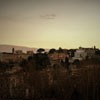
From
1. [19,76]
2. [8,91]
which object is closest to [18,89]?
[8,91]

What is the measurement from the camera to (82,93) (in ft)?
19.4

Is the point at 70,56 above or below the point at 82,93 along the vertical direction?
above

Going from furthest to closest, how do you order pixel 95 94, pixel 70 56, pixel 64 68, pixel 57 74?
pixel 70 56 → pixel 64 68 → pixel 57 74 → pixel 95 94

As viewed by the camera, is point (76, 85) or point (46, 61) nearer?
point (76, 85)

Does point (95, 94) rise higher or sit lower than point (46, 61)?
lower

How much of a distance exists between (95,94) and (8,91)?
171 cm

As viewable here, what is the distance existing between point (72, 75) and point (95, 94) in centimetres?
111

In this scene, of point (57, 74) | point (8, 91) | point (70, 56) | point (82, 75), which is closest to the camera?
point (8, 91)

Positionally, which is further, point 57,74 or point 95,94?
point 57,74

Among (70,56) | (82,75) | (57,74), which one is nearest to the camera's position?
(82,75)

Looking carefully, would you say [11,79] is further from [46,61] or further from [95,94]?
[95,94]

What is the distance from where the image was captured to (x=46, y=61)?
312 inches

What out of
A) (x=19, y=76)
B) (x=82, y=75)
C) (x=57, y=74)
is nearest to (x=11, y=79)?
(x=19, y=76)

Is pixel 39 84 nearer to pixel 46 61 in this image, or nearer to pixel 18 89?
pixel 18 89
